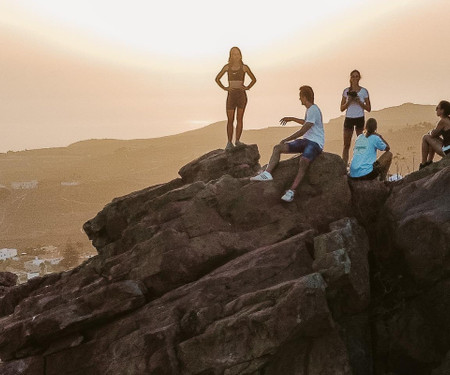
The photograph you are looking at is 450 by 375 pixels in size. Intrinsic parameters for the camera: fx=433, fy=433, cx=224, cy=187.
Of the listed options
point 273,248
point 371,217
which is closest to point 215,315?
point 273,248

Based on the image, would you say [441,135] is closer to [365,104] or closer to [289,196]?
[365,104]

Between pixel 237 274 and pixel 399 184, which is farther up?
pixel 399 184

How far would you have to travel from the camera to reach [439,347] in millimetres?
12570

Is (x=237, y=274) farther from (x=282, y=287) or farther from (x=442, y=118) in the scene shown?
(x=442, y=118)

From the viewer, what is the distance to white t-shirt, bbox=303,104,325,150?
48.8 ft

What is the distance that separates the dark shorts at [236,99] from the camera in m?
18.7

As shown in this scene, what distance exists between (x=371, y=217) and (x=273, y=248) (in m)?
3.93

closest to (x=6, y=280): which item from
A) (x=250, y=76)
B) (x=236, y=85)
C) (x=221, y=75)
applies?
(x=221, y=75)

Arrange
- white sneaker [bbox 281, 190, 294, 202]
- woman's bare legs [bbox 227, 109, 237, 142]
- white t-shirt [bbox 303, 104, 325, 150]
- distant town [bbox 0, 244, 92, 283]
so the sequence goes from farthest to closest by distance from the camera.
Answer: distant town [bbox 0, 244, 92, 283] → woman's bare legs [bbox 227, 109, 237, 142] → white t-shirt [bbox 303, 104, 325, 150] → white sneaker [bbox 281, 190, 294, 202]

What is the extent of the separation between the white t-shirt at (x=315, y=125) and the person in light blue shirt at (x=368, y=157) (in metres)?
1.47

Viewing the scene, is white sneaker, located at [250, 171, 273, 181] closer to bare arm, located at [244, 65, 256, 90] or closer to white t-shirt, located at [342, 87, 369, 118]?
bare arm, located at [244, 65, 256, 90]

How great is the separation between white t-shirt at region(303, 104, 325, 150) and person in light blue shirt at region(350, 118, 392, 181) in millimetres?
1467

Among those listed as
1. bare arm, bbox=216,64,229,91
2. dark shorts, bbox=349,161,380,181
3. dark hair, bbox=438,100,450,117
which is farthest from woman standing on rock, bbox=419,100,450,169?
bare arm, bbox=216,64,229,91

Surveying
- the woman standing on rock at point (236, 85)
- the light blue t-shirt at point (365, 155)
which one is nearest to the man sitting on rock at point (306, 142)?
the light blue t-shirt at point (365, 155)
